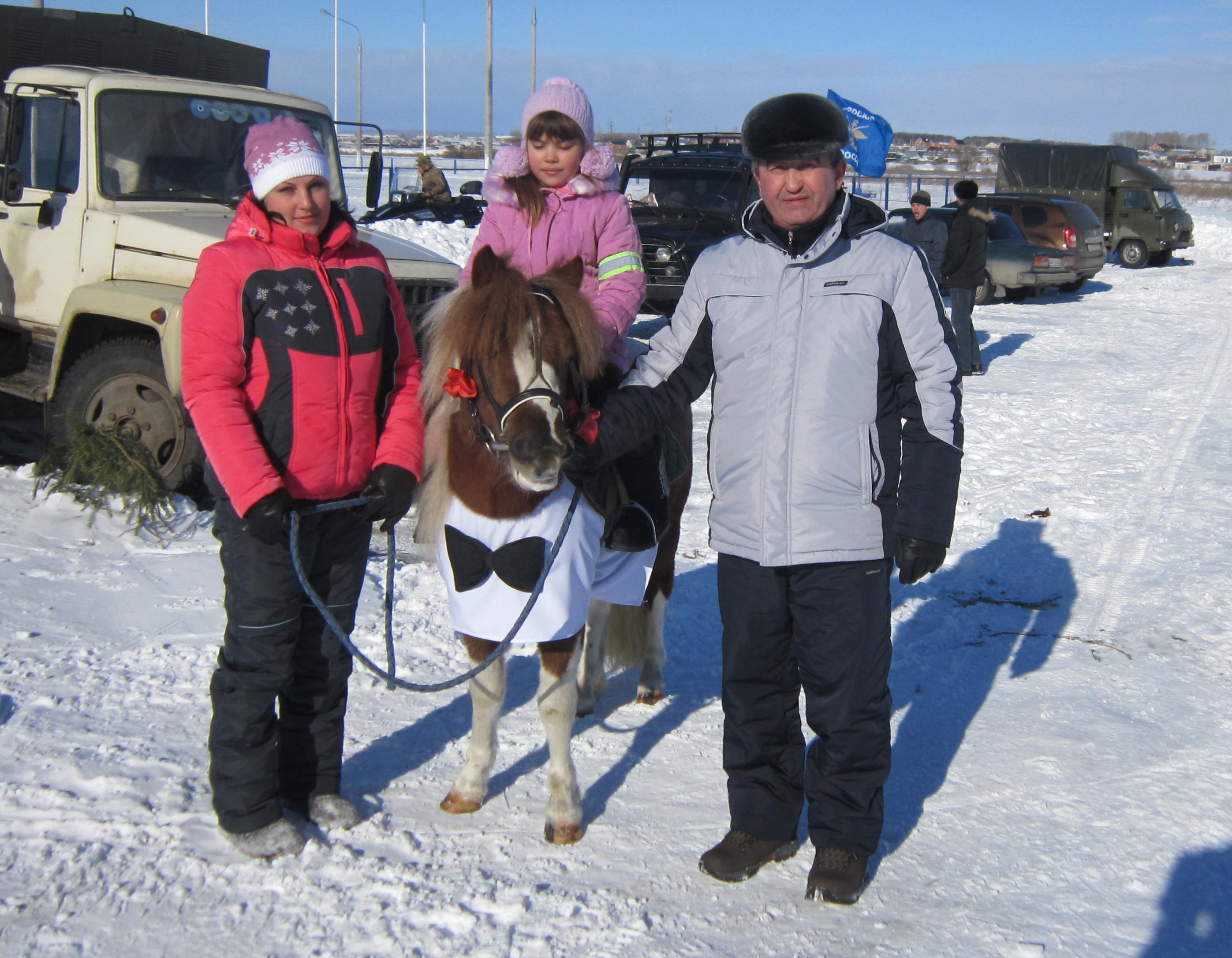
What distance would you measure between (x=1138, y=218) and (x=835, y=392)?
81.2ft

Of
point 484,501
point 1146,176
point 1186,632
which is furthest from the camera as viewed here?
point 1146,176

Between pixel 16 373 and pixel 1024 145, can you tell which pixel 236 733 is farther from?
pixel 1024 145

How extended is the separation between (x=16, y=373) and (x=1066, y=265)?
1694cm

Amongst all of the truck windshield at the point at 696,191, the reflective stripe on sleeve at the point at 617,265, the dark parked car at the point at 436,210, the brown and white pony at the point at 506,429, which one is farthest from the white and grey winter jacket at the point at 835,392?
the dark parked car at the point at 436,210

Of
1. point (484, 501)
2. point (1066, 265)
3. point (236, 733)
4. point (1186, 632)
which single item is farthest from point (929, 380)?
point (1066, 265)

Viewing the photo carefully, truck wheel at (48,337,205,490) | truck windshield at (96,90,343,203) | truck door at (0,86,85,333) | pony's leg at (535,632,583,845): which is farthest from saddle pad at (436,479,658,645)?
truck door at (0,86,85,333)

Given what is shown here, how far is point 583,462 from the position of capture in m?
2.94

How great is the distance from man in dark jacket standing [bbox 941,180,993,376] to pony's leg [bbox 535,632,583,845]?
9436mm

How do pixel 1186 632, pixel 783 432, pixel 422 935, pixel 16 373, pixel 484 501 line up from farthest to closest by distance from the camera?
pixel 16 373 < pixel 1186 632 < pixel 484 501 < pixel 783 432 < pixel 422 935

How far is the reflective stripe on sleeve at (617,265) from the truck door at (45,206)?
4.19 meters

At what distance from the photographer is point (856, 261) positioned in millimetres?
2771

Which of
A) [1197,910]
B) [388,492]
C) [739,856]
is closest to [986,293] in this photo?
[1197,910]

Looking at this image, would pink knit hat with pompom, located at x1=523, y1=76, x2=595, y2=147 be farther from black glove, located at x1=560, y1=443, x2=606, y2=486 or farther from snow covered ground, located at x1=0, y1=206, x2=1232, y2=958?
snow covered ground, located at x1=0, y1=206, x2=1232, y2=958

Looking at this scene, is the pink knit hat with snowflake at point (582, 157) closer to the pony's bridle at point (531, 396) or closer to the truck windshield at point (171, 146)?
the pony's bridle at point (531, 396)
